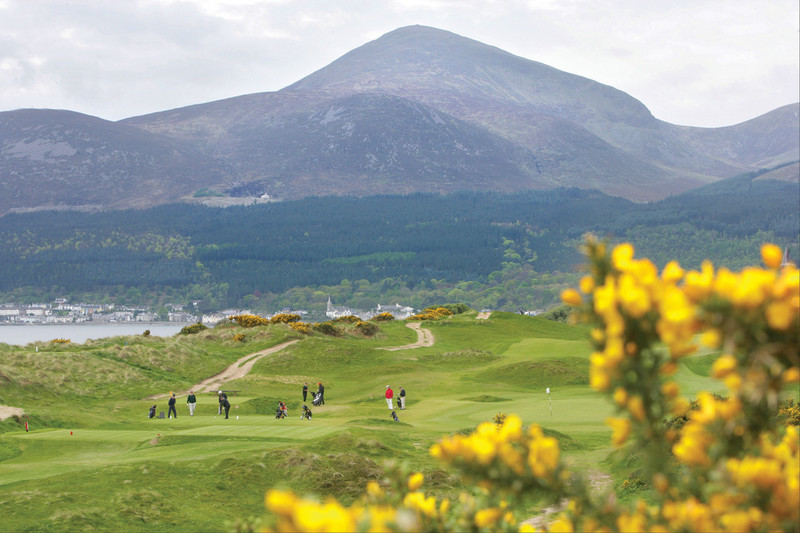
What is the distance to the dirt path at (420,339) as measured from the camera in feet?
241

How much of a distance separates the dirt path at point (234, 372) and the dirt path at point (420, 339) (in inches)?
418

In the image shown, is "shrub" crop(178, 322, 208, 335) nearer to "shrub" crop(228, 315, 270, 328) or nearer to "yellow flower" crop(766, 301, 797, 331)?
"shrub" crop(228, 315, 270, 328)

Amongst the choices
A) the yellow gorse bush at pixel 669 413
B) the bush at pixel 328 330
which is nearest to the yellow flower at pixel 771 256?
the yellow gorse bush at pixel 669 413

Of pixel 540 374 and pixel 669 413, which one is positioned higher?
pixel 669 413

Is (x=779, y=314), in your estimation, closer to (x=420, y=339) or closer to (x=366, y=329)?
(x=420, y=339)

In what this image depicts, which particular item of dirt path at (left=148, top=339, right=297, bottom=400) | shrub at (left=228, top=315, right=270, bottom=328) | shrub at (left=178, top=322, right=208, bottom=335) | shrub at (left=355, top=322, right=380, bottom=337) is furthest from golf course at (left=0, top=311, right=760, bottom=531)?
shrub at (left=228, top=315, right=270, bottom=328)

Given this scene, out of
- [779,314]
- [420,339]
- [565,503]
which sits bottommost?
[420,339]

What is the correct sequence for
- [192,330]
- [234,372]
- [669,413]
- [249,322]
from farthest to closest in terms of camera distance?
[249,322]
[192,330]
[234,372]
[669,413]

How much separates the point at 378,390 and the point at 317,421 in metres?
14.9

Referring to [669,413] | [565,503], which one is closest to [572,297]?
[669,413]

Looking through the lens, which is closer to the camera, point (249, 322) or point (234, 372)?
point (234, 372)

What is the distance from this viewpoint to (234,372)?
185ft

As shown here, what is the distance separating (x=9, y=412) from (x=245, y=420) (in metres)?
9.69

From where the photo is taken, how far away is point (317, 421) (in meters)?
32.8
